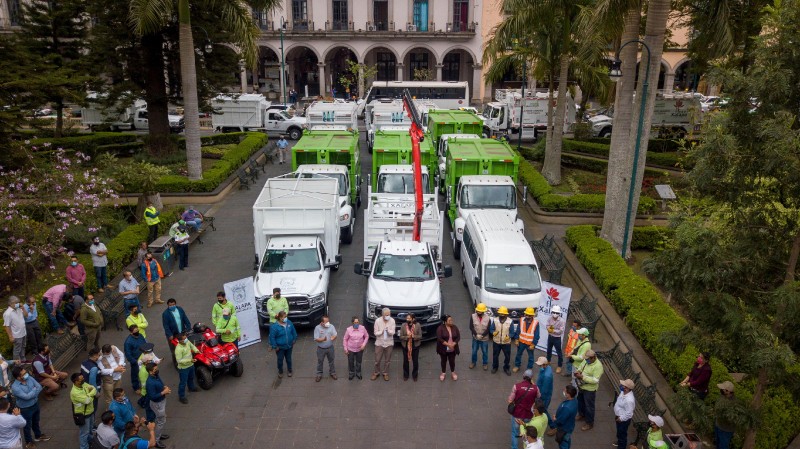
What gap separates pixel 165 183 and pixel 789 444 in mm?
22880

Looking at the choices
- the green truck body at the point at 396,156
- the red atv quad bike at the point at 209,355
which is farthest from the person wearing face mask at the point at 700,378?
the green truck body at the point at 396,156

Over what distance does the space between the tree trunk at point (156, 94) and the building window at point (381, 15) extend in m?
32.9

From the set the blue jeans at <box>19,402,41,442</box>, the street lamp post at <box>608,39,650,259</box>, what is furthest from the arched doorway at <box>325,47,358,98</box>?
the blue jeans at <box>19,402,41,442</box>

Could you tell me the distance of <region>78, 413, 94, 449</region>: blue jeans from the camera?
34.2ft

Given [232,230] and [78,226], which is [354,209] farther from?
[78,226]

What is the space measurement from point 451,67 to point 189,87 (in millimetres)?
42891

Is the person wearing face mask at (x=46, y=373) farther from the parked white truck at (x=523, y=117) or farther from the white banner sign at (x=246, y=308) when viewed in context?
the parked white truck at (x=523, y=117)

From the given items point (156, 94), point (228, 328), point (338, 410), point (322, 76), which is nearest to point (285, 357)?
point (228, 328)

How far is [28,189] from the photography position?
54.6 feet

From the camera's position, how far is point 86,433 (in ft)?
34.4

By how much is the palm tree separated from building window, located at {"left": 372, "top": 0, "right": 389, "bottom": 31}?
34.0 meters

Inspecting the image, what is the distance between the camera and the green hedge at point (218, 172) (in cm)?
2583

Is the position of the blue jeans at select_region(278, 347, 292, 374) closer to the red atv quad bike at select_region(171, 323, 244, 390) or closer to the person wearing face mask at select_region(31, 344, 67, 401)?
the red atv quad bike at select_region(171, 323, 244, 390)

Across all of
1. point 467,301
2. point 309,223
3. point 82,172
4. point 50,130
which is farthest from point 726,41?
point 50,130
